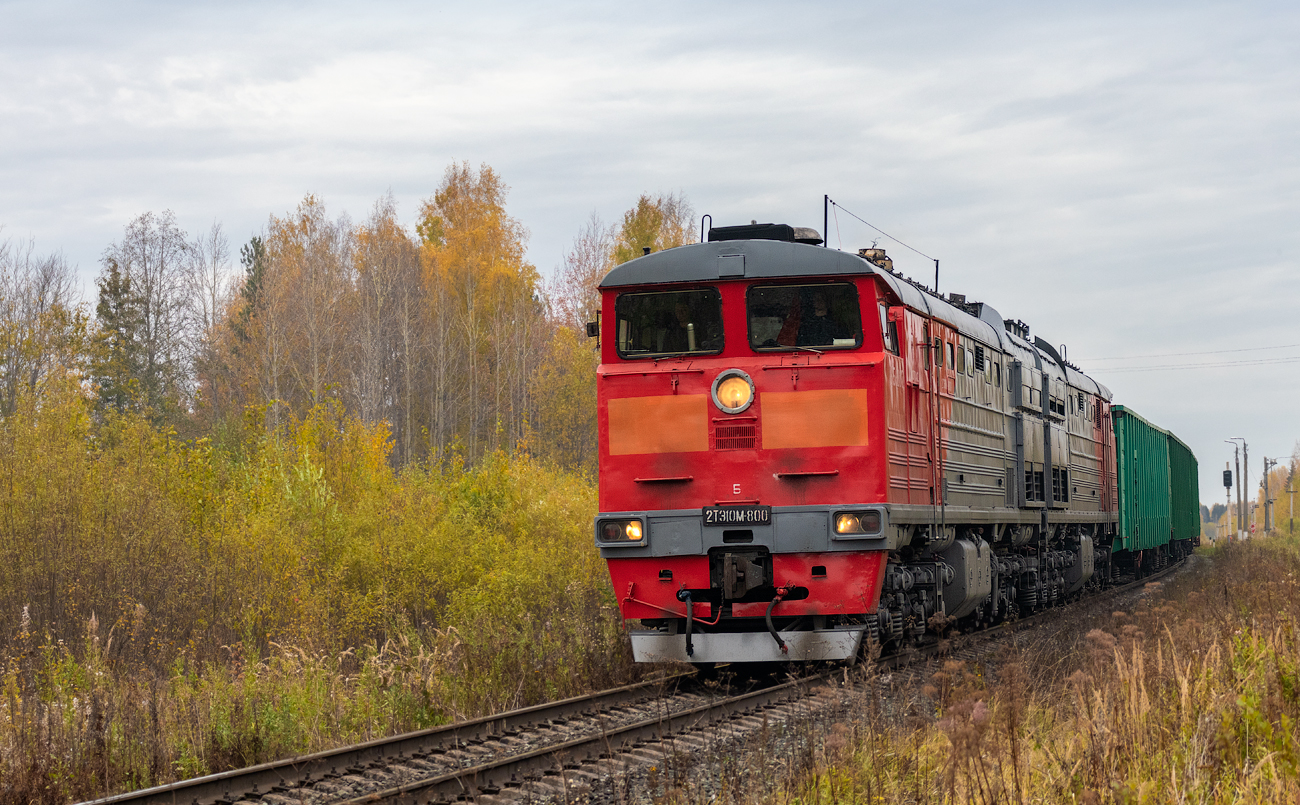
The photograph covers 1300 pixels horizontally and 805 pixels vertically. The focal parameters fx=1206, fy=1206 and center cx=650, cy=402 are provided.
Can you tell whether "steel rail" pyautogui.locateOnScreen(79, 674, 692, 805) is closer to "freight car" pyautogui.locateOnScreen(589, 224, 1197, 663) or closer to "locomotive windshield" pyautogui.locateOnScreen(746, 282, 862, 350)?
"freight car" pyautogui.locateOnScreen(589, 224, 1197, 663)

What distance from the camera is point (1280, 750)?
5484 mm

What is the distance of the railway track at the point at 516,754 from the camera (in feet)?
21.3

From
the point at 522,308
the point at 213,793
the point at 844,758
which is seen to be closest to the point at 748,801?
the point at 844,758

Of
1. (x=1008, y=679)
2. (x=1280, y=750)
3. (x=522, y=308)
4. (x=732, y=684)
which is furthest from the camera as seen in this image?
(x=522, y=308)

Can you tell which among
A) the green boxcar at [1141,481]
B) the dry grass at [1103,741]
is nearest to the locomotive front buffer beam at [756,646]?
the dry grass at [1103,741]

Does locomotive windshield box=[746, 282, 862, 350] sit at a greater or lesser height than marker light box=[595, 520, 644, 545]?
greater

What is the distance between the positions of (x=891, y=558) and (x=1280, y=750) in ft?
19.1

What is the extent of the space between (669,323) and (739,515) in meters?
1.87

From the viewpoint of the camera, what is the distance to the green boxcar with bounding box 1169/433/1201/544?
36031 mm

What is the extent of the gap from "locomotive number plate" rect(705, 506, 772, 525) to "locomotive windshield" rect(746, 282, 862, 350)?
4.68ft

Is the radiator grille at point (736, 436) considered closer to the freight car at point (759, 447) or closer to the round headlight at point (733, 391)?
the freight car at point (759, 447)

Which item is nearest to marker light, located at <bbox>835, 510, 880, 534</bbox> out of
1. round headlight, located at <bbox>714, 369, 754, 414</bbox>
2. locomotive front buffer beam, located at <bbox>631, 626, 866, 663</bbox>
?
locomotive front buffer beam, located at <bbox>631, 626, 866, 663</bbox>

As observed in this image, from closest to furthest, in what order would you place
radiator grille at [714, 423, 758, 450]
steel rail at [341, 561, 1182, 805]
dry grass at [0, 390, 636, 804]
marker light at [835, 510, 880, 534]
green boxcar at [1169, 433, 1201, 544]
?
steel rail at [341, 561, 1182, 805] < dry grass at [0, 390, 636, 804] < marker light at [835, 510, 880, 534] < radiator grille at [714, 423, 758, 450] < green boxcar at [1169, 433, 1201, 544]

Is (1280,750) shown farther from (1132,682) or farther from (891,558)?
(891,558)
